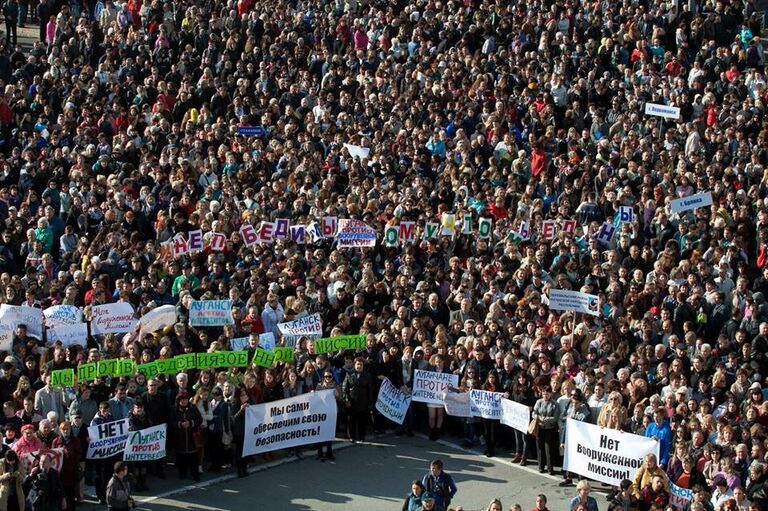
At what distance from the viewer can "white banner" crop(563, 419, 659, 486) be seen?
20.9 meters

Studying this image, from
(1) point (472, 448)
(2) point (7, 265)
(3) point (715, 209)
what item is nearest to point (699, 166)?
(3) point (715, 209)

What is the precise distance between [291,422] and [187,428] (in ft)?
5.63

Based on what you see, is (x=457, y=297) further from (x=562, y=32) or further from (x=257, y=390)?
(x=562, y=32)

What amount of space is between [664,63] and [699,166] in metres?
5.61

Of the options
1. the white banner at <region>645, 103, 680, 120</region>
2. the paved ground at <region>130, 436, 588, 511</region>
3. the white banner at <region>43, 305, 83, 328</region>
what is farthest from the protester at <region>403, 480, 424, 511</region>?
the white banner at <region>645, 103, 680, 120</region>

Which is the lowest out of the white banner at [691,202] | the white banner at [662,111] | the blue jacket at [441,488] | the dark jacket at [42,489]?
the dark jacket at [42,489]

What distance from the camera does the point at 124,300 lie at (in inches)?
948

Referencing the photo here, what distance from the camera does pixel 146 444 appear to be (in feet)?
69.5

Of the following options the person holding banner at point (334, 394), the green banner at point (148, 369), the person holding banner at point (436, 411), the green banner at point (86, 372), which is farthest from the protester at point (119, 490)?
the person holding banner at point (436, 411)

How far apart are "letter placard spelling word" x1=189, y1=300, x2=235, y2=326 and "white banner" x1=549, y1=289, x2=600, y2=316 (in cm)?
502

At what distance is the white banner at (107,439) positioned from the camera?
20.6 meters

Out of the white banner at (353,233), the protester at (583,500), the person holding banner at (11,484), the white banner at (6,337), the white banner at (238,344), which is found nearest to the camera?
the protester at (583,500)

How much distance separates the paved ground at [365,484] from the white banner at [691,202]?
5802 mm

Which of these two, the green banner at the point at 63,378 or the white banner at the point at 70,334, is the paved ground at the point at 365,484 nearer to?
the green banner at the point at 63,378
